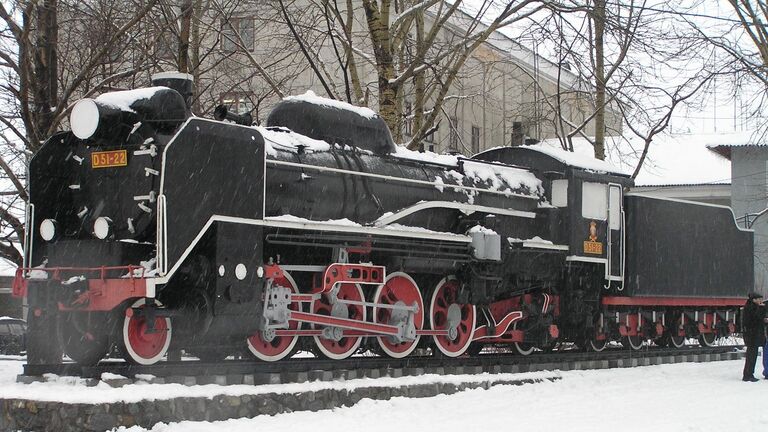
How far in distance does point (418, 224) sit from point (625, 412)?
3969 mm

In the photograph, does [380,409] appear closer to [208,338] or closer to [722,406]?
[208,338]

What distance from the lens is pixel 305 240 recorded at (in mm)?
11203

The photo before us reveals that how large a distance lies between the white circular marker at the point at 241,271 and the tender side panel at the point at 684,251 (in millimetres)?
8661

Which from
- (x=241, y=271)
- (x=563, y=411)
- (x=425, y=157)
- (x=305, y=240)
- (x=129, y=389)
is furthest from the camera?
(x=425, y=157)

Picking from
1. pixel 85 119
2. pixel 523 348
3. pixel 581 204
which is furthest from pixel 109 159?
pixel 581 204

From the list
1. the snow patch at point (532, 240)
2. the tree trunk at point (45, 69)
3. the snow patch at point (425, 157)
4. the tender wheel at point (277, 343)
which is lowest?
the tender wheel at point (277, 343)

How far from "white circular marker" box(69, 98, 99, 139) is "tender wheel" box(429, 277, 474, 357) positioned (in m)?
5.56

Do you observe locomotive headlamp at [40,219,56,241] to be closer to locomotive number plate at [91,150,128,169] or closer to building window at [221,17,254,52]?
locomotive number plate at [91,150,128,169]

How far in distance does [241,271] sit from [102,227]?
159cm

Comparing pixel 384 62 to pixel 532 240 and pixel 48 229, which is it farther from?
pixel 48 229

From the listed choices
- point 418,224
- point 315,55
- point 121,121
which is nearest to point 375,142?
point 418,224

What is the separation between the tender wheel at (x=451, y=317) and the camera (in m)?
13.5

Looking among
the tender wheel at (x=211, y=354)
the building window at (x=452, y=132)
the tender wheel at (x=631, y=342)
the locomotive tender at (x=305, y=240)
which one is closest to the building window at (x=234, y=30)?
the building window at (x=452, y=132)

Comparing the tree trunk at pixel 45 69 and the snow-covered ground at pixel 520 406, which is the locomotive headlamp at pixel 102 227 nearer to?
the snow-covered ground at pixel 520 406
